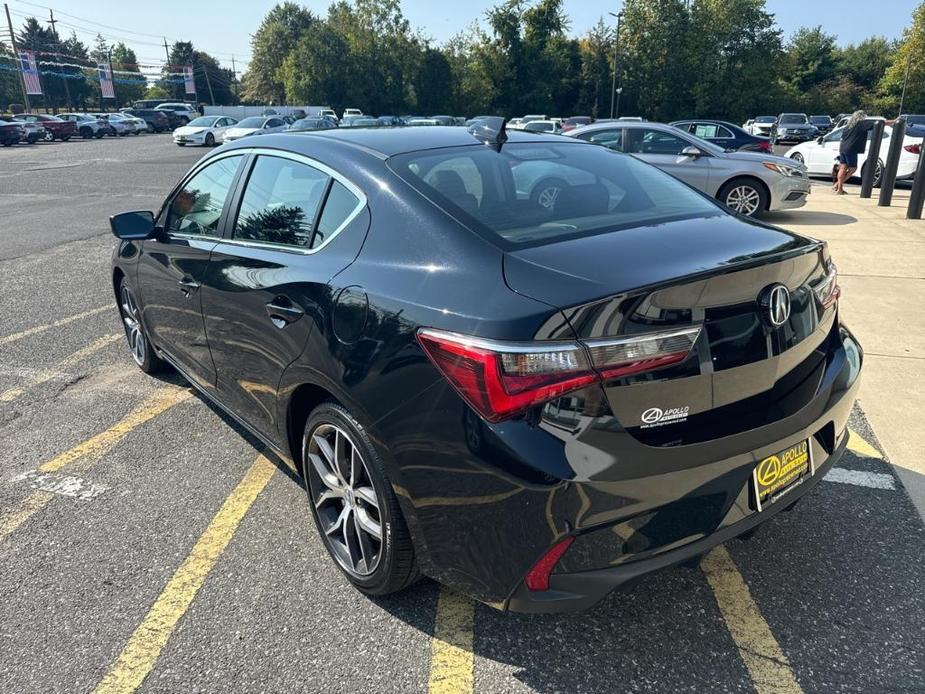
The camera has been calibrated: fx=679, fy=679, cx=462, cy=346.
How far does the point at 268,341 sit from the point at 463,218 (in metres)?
1.00

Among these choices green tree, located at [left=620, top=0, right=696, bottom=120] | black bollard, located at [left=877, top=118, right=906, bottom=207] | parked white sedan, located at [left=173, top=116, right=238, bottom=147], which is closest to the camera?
black bollard, located at [left=877, top=118, right=906, bottom=207]

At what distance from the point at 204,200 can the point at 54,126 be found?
4347 cm

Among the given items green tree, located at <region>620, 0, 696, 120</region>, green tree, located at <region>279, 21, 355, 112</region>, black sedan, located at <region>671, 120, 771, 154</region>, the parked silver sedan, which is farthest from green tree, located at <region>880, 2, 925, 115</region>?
the parked silver sedan

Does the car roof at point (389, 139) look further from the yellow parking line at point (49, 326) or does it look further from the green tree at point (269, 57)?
the green tree at point (269, 57)

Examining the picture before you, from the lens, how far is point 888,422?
12.8 feet

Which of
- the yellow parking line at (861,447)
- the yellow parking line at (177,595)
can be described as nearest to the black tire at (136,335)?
the yellow parking line at (177,595)

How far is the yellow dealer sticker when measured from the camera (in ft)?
6.92

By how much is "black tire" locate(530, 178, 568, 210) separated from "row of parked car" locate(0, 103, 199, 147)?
41733mm

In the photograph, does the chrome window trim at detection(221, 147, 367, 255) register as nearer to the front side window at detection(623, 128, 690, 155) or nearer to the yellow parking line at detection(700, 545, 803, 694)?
the yellow parking line at detection(700, 545, 803, 694)

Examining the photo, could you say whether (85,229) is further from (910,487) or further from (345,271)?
(910,487)

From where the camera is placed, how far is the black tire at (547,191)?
2.67 meters

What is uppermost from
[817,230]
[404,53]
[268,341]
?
[404,53]

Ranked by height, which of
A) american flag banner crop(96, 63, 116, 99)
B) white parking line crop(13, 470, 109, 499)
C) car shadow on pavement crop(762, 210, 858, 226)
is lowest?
car shadow on pavement crop(762, 210, 858, 226)

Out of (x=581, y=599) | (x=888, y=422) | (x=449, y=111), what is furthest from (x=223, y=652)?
(x=449, y=111)
